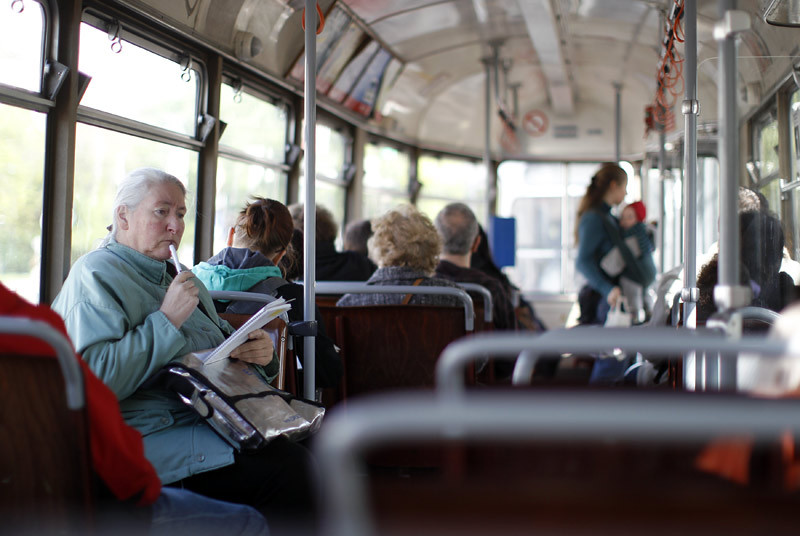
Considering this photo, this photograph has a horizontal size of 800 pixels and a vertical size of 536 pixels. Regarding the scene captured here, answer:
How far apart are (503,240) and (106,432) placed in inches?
280

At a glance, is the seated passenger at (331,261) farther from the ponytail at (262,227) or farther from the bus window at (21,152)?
the bus window at (21,152)

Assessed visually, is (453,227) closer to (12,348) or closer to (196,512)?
(196,512)

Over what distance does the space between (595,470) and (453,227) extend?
3.45 m

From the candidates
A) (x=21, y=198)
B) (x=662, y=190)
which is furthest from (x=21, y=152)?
(x=662, y=190)

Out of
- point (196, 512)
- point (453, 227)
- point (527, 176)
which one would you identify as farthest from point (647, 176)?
point (196, 512)

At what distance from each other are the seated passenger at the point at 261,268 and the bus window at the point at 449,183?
572 cm

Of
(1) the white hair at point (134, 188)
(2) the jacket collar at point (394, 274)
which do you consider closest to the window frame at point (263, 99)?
(2) the jacket collar at point (394, 274)

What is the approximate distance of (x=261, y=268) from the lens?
9.84 ft

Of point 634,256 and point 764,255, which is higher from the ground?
point 634,256

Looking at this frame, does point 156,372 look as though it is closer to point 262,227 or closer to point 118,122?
point 262,227

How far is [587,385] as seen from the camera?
4.21 feet

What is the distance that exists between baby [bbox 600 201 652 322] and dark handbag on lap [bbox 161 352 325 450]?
3462mm

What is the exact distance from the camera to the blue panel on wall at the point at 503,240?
823 cm

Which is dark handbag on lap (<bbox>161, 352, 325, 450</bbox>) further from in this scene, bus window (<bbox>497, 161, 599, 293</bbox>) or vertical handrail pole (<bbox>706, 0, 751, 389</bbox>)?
bus window (<bbox>497, 161, 599, 293</bbox>)
